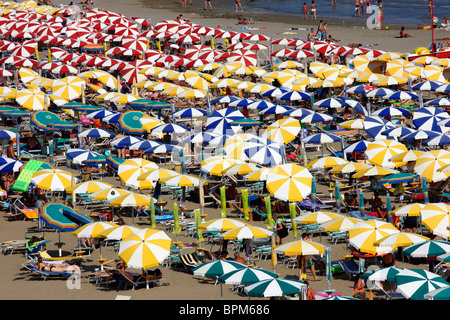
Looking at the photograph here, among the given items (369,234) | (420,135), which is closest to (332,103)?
(420,135)

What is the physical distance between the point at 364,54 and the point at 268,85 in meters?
8.28

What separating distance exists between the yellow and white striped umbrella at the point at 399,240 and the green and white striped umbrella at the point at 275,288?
2.90 m

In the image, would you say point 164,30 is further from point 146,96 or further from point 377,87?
point 377,87

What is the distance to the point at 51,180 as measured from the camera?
67.4 ft

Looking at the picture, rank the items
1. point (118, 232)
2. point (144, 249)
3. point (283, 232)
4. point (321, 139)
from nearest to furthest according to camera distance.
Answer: point (144, 249)
point (118, 232)
point (283, 232)
point (321, 139)

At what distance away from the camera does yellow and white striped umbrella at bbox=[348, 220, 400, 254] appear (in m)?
16.2

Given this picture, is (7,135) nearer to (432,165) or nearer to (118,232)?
(118,232)

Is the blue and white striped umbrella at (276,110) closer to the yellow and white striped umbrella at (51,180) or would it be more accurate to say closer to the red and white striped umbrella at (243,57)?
the red and white striped umbrella at (243,57)

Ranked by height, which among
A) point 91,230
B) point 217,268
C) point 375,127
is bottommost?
point 91,230

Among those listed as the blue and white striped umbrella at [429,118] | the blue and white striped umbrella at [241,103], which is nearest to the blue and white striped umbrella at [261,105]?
the blue and white striped umbrella at [241,103]

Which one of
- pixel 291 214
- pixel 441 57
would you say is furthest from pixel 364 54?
pixel 291 214

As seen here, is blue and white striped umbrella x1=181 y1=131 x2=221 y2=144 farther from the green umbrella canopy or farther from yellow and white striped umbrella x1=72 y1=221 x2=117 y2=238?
yellow and white striped umbrella x1=72 y1=221 x2=117 y2=238

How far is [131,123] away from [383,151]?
858 cm
